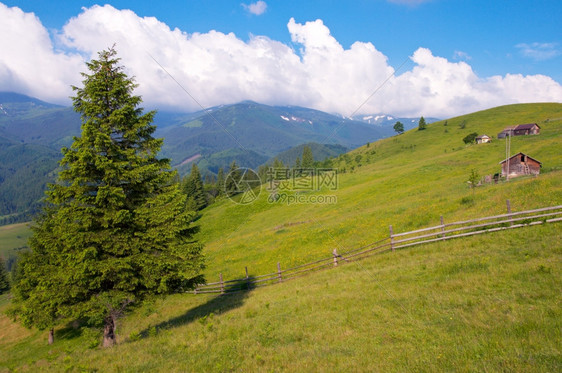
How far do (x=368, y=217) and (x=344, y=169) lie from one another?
67.1 meters

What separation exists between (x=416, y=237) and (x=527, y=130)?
268 feet

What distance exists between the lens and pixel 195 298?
88.2ft

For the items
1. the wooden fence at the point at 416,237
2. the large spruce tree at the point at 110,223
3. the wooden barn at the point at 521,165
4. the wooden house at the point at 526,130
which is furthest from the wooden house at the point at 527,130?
the large spruce tree at the point at 110,223

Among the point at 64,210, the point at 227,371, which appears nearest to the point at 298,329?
the point at 227,371

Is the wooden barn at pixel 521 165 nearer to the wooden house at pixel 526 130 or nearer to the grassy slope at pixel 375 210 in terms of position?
the grassy slope at pixel 375 210

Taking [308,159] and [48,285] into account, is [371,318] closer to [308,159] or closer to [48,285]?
[48,285]

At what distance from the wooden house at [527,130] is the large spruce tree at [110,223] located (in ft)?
308

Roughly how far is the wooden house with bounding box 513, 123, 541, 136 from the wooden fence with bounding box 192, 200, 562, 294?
76833 millimetres

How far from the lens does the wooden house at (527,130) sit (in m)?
73.8

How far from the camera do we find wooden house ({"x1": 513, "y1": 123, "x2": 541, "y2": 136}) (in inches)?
2904

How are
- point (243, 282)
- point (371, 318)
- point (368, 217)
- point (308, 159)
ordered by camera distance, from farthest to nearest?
1. point (308, 159)
2. point (368, 217)
3. point (243, 282)
4. point (371, 318)

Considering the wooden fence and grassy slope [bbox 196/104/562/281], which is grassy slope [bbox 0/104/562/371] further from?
the wooden fence

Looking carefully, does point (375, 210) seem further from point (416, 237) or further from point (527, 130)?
point (527, 130)

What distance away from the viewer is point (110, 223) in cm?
1332
